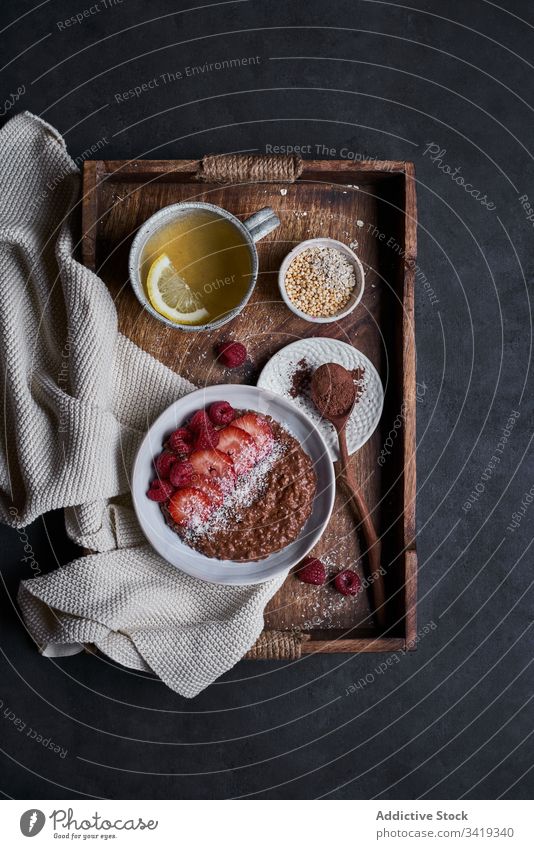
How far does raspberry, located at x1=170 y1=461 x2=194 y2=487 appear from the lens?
118 centimetres

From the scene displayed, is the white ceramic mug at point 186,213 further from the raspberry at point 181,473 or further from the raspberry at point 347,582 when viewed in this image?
the raspberry at point 347,582

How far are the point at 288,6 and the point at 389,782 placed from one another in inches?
64.9

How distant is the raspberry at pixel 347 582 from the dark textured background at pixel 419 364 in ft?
0.76

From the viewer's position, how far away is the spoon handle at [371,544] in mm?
1300

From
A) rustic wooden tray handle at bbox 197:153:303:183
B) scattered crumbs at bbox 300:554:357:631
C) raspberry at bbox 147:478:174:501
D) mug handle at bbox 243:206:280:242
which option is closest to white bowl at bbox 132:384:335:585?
raspberry at bbox 147:478:174:501

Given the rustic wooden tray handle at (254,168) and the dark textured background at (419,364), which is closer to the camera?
the rustic wooden tray handle at (254,168)

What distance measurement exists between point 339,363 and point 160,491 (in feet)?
1.31

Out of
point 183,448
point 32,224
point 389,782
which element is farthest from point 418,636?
point 32,224

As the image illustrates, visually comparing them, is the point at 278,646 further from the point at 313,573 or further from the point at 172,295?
the point at 172,295

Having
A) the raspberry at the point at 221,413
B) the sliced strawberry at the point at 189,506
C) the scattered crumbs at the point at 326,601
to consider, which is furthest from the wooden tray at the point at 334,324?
the sliced strawberry at the point at 189,506

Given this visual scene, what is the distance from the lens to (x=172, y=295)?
1263 millimetres

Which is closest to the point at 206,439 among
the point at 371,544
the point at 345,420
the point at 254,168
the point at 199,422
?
the point at 199,422

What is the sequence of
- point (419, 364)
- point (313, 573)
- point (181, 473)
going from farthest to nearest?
point (419, 364) < point (313, 573) < point (181, 473)

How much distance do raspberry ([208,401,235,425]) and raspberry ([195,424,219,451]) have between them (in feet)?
0.07
